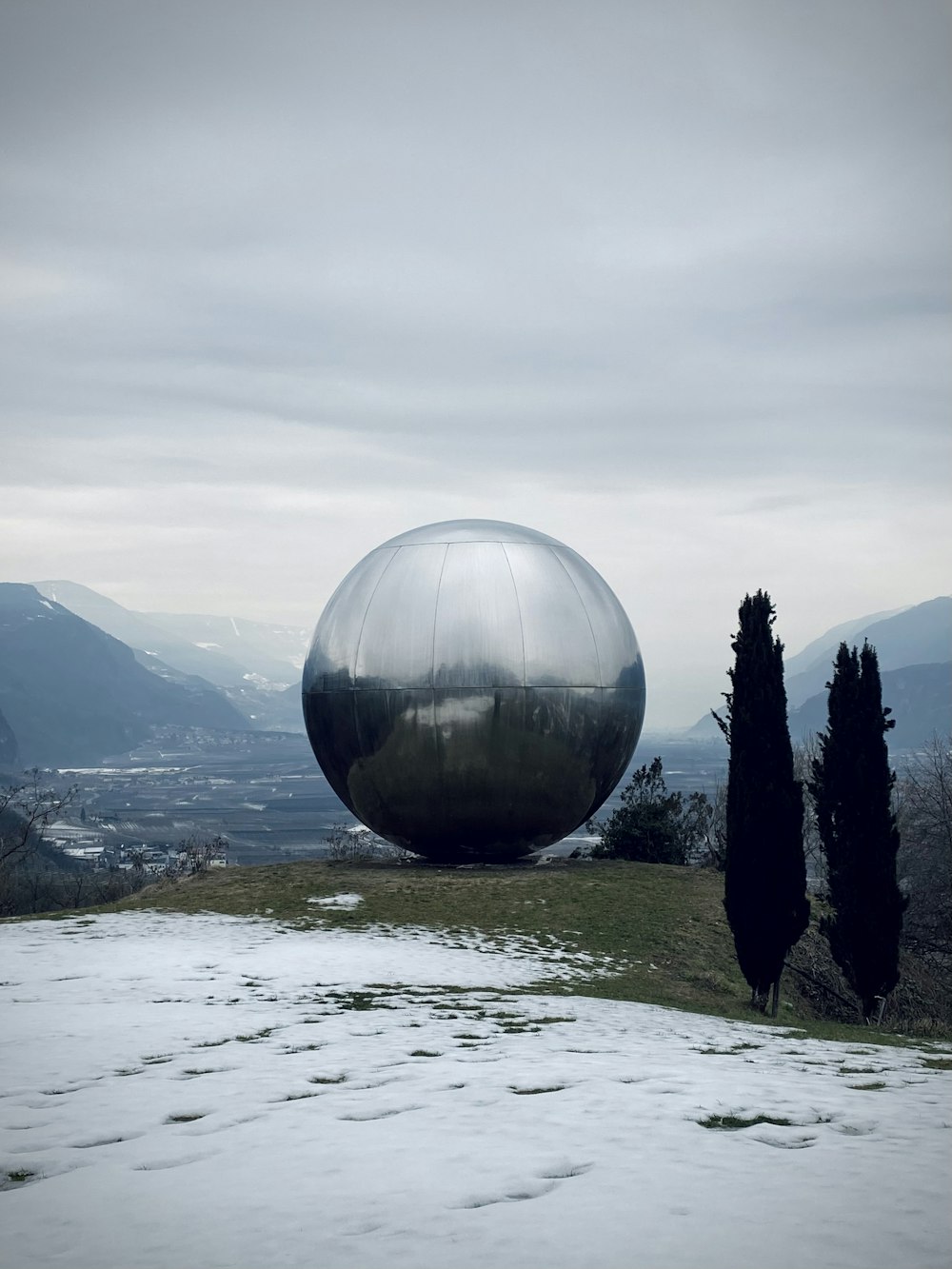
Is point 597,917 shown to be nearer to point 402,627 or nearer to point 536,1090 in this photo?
point 402,627

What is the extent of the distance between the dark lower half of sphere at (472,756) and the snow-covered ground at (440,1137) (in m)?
10.0

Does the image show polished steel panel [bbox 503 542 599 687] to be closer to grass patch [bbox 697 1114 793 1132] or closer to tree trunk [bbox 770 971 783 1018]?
tree trunk [bbox 770 971 783 1018]

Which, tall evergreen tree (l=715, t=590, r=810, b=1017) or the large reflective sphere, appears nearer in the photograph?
tall evergreen tree (l=715, t=590, r=810, b=1017)

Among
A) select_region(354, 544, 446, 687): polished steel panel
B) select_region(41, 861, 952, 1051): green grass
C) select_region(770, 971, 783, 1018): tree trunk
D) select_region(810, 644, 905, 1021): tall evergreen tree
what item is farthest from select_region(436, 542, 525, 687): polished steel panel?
select_region(770, 971, 783, 1018): tree trunk

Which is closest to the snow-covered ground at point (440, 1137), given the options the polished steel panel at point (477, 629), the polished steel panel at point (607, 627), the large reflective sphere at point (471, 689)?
the large reflective sphere at point (471, 689)

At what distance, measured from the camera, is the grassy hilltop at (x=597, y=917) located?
21.3m

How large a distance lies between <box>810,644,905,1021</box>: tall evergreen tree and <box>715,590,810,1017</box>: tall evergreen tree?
134cm

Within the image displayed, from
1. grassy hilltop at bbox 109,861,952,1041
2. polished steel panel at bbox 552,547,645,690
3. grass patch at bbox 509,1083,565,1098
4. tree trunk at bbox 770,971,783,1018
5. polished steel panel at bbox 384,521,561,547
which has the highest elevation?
polished steel panel at bbox 384,521,561,547

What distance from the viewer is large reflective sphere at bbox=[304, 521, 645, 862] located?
25891mm

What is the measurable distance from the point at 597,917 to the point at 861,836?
18.8 ft

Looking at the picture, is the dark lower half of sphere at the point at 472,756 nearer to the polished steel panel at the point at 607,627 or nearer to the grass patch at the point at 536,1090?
the polished steel panel at the point at 607,627

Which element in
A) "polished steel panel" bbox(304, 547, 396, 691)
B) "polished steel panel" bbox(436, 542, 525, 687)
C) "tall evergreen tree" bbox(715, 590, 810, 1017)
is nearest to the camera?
"tall evergreen tree" bbox(715, 590, 810, 1017)

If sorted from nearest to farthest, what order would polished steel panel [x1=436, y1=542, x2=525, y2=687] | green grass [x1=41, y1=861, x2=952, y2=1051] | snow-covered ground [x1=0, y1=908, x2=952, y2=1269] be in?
snow-covered ground [x1=0, y1=908, x2=952, y2=1269] → green grass [x1=41, y1=861, x2=952, y2=1051] → polished steel panel [x1=436, y1=542, x2=525, y2=687]

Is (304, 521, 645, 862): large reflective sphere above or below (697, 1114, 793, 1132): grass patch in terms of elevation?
above
